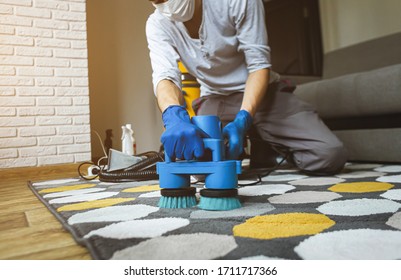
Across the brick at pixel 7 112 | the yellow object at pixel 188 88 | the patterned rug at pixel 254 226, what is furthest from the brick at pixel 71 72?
the patterned rug at pixel 254 226

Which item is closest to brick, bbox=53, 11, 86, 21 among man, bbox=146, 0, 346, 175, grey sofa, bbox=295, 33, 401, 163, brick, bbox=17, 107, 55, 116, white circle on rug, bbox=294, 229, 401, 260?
brick, bbox=17, 107, 55, 116

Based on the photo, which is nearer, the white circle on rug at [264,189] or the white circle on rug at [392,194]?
the white circle on rug at [392,194]

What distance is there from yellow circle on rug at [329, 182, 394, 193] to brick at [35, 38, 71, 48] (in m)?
1.70

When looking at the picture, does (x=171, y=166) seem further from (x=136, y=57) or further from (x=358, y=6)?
(x=358, y=6)

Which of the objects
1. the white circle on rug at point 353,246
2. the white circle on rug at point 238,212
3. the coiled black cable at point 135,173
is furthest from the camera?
the coiled black cable at point 135,173

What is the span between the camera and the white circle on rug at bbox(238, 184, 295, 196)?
842mm

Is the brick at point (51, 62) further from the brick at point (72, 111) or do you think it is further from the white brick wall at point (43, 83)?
the brick at point (72, 111)

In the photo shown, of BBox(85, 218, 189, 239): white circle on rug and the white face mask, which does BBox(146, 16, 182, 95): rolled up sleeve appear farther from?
BBox(85, 218, 189, 239): white circle on rug

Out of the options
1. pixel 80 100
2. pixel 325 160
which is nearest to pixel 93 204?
pixel 325 160

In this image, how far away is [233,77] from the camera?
1200 millimetres

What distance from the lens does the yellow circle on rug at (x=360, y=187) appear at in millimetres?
810

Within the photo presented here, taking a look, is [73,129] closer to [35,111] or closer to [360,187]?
[35,111]

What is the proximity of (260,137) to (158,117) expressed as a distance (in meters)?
1.48

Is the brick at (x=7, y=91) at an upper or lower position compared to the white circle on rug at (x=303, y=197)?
upper
